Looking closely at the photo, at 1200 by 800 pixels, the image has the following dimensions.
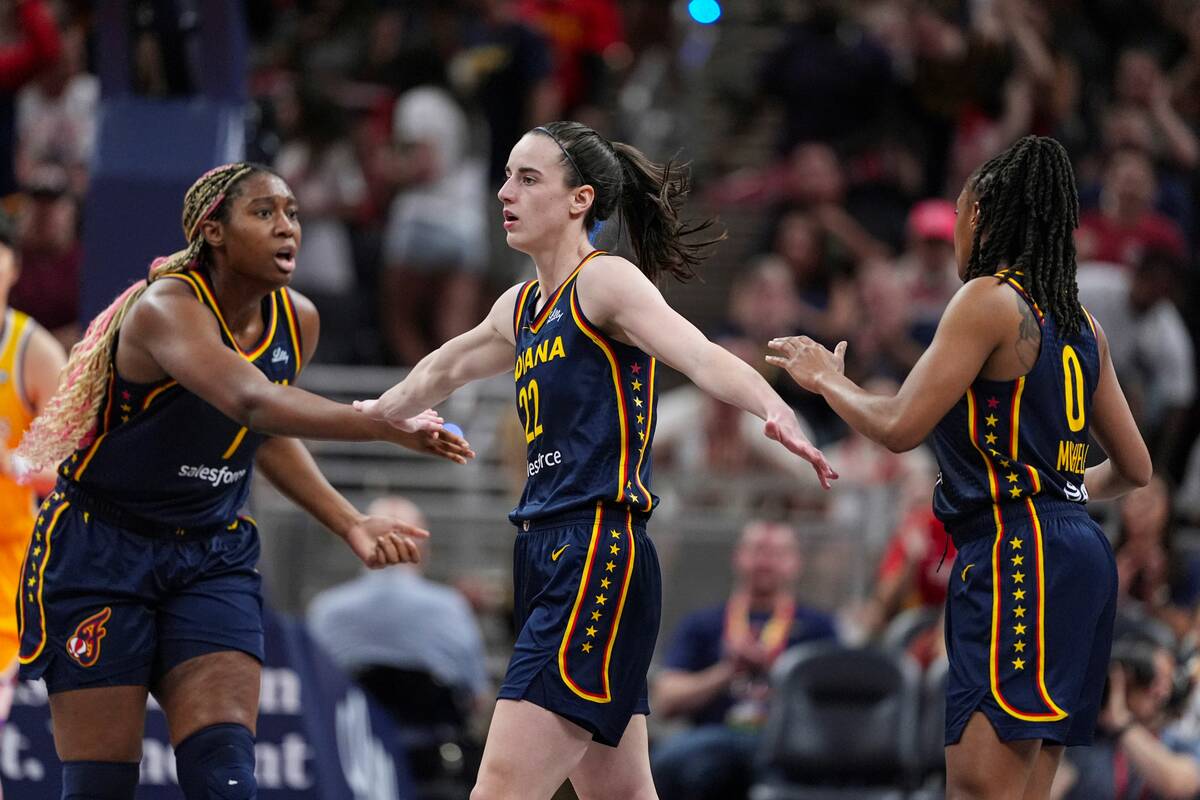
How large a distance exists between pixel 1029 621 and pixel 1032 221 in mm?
996

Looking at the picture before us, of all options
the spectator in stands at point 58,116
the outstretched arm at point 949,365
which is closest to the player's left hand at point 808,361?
the outstretched arm at point 949,365

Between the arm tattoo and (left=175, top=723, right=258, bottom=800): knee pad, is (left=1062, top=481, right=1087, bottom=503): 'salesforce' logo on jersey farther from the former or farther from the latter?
(left=175, top=723, right=258, bottom=800): knee pad

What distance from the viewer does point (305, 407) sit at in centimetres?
495

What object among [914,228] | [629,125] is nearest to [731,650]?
[914,228]

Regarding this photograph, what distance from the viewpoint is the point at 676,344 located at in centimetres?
462

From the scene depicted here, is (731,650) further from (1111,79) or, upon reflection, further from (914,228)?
(1111,79)

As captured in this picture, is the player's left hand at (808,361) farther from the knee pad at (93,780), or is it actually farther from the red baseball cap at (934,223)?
the red baseball cap at (934,223)

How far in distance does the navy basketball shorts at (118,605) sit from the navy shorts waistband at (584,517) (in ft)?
3.16

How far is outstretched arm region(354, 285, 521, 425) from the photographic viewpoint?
5094 mm

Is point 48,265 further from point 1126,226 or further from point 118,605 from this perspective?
point 1126,226

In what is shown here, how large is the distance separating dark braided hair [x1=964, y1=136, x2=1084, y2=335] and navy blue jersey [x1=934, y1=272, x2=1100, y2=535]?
8 cm

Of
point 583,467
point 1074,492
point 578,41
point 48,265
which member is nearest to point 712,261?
point 578,41

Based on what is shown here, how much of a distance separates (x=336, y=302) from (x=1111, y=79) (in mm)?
5832

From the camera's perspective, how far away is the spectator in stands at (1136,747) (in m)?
7.12
